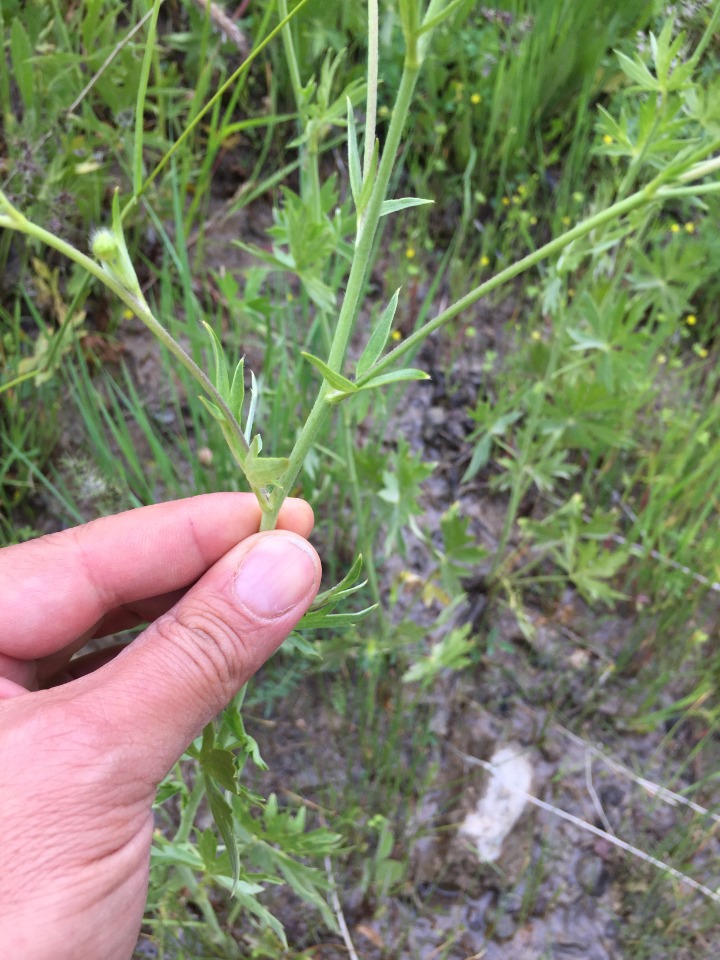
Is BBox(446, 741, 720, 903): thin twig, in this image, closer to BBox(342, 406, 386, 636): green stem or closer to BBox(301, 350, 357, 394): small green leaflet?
BBox(342, 406, 386, 636): green stem

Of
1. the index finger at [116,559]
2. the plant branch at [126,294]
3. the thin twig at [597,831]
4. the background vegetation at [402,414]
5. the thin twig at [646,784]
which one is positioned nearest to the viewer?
the plant branch at [126,294]

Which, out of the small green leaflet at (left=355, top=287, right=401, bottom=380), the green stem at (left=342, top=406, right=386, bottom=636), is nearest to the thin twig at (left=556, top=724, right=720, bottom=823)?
the green stem at (left=342, top=406, right=386, bottom=636)

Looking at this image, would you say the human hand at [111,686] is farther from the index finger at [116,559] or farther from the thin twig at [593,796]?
the thin twig at [593,796]

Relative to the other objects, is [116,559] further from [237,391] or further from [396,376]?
[396,376]

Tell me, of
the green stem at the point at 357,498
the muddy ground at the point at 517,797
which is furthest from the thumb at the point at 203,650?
the muddy ground at the point at 517,797

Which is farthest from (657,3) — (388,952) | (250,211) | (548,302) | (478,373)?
(388,952)

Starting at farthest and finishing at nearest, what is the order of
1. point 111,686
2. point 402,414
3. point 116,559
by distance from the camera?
point 402,414 → point 116,559 → point 111,686

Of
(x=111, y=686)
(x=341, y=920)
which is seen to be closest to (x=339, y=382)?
(x=111, y=686)
